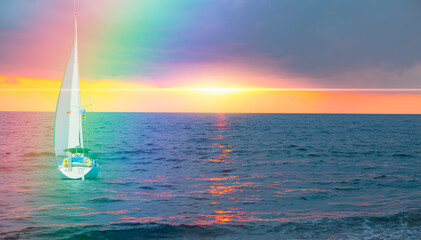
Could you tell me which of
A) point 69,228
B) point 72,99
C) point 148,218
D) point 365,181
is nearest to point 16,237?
point 69,228

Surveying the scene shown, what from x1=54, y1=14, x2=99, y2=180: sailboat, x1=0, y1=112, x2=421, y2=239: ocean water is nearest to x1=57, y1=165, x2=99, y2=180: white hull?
x1=54, y1=14, x2=99, y2=180: sailboat

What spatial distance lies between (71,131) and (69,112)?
186 centimetres

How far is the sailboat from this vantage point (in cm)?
3219

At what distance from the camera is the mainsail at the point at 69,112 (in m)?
32.7

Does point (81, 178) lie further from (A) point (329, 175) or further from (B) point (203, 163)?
(A) point (329, 175)

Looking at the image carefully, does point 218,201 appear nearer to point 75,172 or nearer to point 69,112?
point 75,172

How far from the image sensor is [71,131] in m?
33.7

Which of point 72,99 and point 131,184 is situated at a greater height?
point 72,99

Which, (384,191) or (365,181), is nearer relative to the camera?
(384,191)

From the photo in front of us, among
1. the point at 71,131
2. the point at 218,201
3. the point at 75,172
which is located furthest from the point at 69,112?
the point at 218,201

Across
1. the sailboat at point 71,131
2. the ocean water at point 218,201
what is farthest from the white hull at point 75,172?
the ocean water at point 218,201

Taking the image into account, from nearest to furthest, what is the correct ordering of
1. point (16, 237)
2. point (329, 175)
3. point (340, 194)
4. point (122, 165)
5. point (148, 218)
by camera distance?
point (16, 237) < point (148, 218) < point (340, 194) < point (329, 175) < point (122, 165)

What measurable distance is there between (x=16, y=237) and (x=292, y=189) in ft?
68.7

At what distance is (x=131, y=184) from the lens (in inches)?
1308
